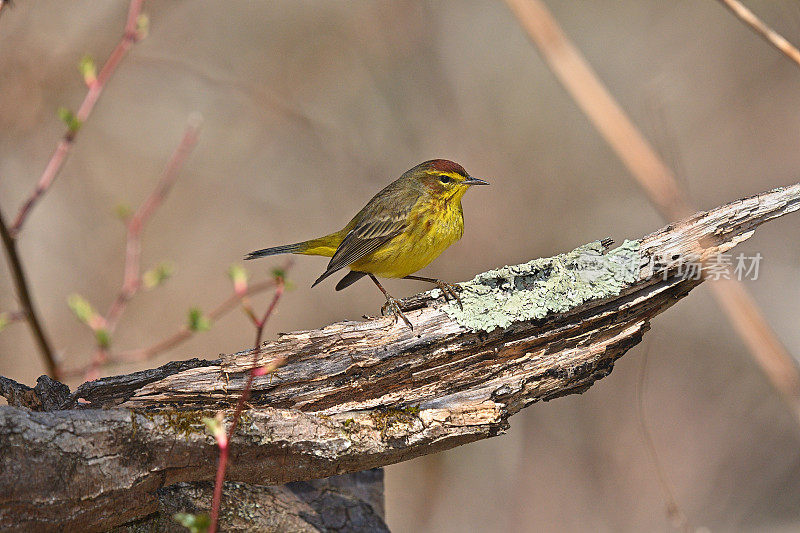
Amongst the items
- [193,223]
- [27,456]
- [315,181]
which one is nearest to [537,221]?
[315,181]

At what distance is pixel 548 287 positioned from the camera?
318cm

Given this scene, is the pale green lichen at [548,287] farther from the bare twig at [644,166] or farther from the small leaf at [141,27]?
the small leaf at [141,27]

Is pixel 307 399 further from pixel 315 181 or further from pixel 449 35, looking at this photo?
pixel 449 35

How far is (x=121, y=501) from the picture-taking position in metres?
2.38

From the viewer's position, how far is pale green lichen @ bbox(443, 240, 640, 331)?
311 cm

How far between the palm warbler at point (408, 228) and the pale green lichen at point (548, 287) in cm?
120

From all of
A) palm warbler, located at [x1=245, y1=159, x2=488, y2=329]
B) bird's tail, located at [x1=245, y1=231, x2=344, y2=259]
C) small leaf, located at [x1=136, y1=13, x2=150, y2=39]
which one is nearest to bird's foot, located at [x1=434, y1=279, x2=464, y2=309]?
palm warbler, located at [x1=245, y1=159, x2=488, y2=329]

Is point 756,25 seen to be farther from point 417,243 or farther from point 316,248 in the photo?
point 316,248

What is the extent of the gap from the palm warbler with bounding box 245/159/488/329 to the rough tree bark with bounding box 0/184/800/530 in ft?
4.04

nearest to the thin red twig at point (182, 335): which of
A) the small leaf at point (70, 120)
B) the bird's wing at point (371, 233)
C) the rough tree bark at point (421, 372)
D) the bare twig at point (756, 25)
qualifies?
the rough tree bark at point (421, 372)

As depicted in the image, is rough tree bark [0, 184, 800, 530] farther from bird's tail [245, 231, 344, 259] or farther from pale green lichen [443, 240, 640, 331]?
bird's tail [245, 231, 344, 259]

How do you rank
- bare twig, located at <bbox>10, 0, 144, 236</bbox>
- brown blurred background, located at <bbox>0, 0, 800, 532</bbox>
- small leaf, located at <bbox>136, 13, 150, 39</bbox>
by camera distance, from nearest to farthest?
bare twig, located at <bbox>10, 0, 144, 236</bbox>
small leaf, located at <bbox>136, 13, 150, 39</bbox>
brown blurred background, located at <bbox>0, 0, 800, 532</bbox>

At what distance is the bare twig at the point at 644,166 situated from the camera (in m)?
2.11

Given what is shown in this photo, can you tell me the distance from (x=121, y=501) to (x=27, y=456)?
0.37m
